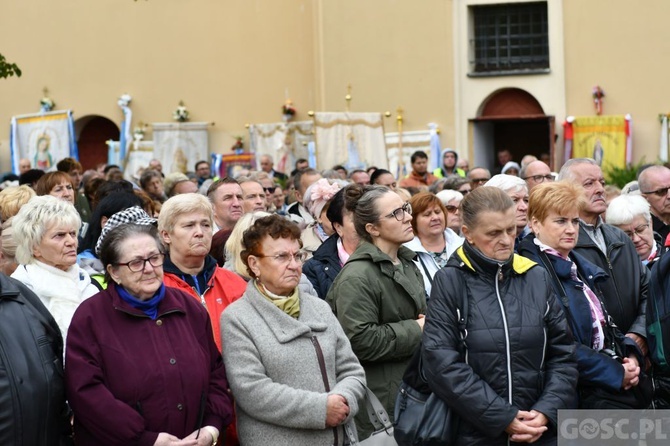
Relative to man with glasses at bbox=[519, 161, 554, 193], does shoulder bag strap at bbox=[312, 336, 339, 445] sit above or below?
below

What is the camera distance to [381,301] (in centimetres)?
593

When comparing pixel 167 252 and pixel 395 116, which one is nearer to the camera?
pixel 167 252

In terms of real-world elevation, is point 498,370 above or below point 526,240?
below

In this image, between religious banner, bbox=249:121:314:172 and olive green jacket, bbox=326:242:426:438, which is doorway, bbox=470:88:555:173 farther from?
olive green jacket, bbox=326:242:426:438

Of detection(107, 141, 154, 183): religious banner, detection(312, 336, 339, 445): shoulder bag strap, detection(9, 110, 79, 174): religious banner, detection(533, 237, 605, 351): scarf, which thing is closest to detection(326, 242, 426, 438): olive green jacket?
detection(312, 336, 339, 445): shoulder bag strap

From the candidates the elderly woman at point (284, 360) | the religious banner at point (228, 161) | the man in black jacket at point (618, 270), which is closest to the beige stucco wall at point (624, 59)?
the religious banner at point (228, 161)

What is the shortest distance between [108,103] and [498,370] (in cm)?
2008

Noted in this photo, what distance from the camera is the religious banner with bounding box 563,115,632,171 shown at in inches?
801

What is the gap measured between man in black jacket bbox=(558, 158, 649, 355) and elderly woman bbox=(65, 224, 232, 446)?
226 cm

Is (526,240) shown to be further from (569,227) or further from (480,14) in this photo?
(480,14)

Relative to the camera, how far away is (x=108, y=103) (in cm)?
2403

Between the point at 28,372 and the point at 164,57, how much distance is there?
63.6 ft

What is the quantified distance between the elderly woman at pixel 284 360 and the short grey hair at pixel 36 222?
1.24 metres

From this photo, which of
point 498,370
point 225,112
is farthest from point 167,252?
point 225,112
